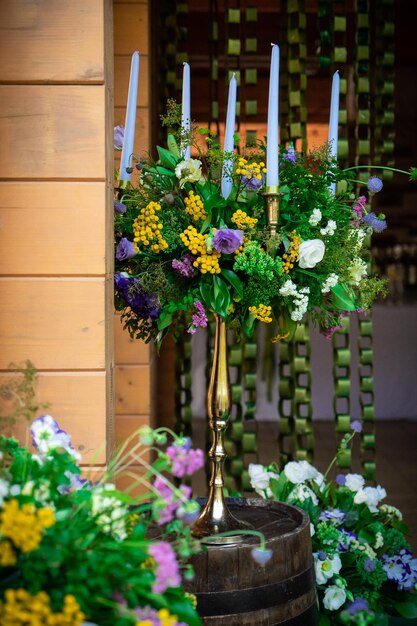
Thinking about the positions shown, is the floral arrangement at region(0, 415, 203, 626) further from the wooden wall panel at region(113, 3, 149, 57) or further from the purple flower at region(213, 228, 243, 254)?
the wooden wall panel at region(113, 3, 149, 57)

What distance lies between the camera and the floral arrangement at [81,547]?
89 centimetres

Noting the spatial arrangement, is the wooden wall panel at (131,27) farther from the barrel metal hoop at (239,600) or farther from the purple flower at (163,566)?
the purple flower at (163,566)

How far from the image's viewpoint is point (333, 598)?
1.99 meters

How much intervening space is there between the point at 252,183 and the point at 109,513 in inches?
29.6

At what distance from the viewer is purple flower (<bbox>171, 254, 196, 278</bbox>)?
1568 millimetres

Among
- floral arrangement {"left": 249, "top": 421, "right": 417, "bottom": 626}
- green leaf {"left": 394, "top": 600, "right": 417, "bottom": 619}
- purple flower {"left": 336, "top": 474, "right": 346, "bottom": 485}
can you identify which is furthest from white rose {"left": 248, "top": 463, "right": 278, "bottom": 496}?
green leaf {"left": 394, "top": 600, "right": 417, "bottom": 619}

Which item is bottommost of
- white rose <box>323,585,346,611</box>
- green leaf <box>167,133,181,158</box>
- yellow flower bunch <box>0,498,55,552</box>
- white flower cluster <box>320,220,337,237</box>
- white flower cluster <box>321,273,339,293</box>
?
white rose <box>323,585,346,611</box>

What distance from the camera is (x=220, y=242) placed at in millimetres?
1505

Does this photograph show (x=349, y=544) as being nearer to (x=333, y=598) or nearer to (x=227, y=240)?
(x=333, y=598)

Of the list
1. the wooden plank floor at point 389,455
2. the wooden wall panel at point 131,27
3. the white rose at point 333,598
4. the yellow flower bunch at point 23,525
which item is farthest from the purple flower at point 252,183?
the wooden plank floor at point 389,455

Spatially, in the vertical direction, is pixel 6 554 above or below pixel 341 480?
above

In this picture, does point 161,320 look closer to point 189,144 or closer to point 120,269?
point 120,269

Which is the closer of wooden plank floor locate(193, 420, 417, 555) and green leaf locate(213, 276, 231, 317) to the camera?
green leaf locate(213, 276, 231, 317)

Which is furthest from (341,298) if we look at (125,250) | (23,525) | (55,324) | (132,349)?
(132,349)
